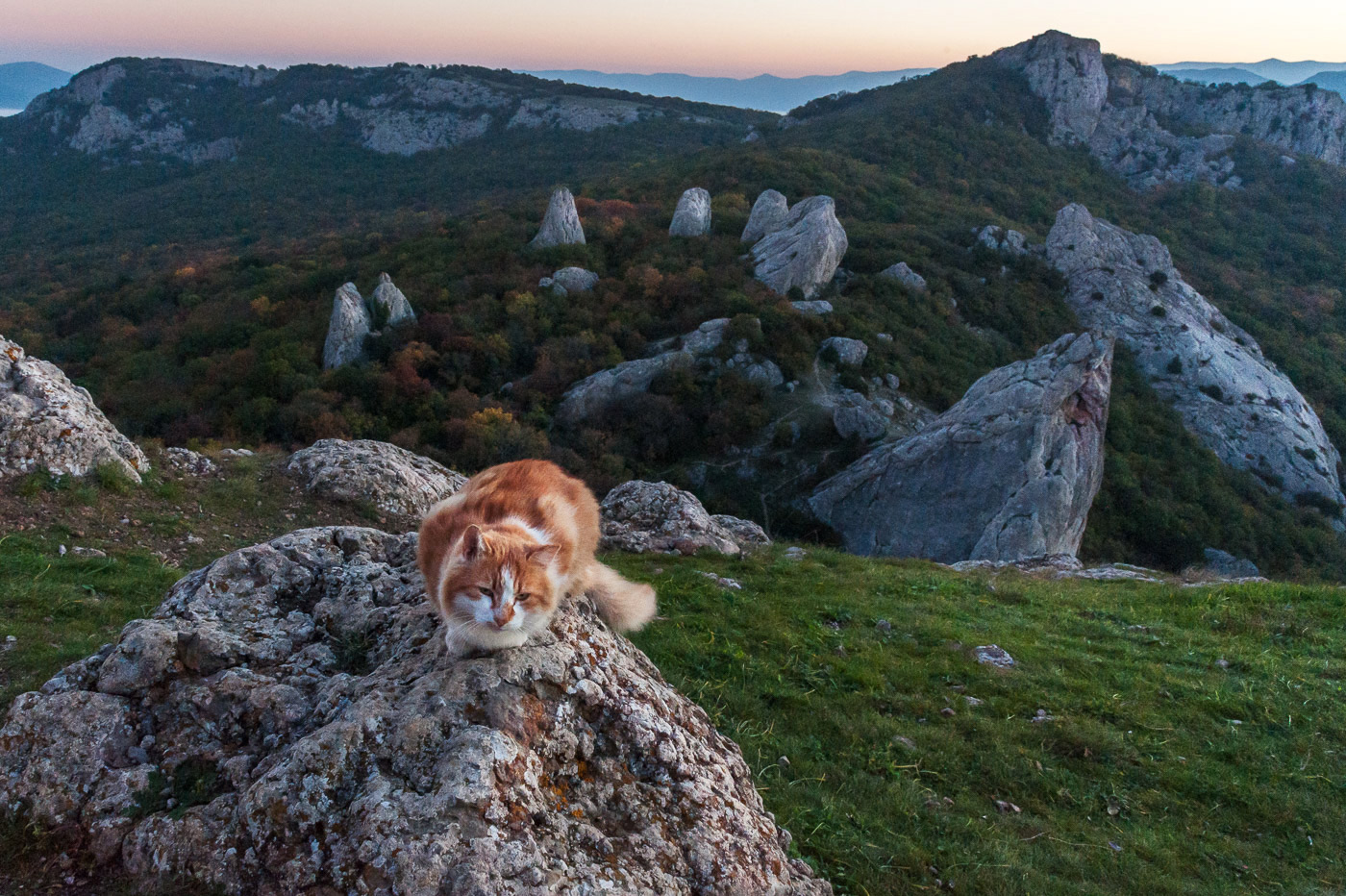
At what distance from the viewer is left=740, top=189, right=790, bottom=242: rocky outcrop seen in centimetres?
5441

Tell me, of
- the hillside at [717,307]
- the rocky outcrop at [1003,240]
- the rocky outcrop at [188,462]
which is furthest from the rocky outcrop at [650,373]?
the rocky outcrop at [1003,240]

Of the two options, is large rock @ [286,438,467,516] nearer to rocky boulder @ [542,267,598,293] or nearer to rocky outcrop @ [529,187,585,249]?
rocky boulder @ [542,267,598,293]

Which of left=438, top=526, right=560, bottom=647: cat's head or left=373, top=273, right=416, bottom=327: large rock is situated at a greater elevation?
left=438, top=526, right=560, bottom=647: cat's head

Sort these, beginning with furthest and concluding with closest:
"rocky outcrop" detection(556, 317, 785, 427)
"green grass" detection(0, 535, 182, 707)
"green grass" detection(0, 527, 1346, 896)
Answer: "rocky outcrop" detection(556, 317, 785, 427) → "green grass" detection(0, 535, 182, 707) → "green grass" detection(0, 527, 1346, 896)

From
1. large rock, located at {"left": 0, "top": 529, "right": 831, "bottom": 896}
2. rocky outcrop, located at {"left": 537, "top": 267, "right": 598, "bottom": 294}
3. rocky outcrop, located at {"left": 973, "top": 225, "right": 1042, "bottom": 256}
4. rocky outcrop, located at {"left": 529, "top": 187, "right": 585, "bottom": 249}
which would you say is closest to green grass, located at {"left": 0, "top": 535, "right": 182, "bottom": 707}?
large rock, located at {"left": 0, "top": 529, "right": 831, "bottom": 896}

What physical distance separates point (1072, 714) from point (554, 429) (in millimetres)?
29257

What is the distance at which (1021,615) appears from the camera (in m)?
12.4

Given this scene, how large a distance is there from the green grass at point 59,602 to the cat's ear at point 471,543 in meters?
4.34

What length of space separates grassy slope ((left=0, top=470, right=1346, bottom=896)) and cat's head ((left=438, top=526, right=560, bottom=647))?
232cm

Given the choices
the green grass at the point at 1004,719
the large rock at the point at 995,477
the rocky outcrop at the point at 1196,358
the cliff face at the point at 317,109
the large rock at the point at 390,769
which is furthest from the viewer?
the cliff face at the point at 317,109

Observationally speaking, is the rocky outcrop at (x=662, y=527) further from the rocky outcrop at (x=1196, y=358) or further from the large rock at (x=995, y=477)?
the rocky outcrop at (x=1196, y=358)

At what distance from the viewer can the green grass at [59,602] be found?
657 cm

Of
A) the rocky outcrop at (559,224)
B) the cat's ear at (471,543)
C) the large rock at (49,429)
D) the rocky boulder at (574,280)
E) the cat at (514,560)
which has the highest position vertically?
the rocky outcrop at (559,224)

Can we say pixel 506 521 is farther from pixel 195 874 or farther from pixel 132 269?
pixel 132 269
